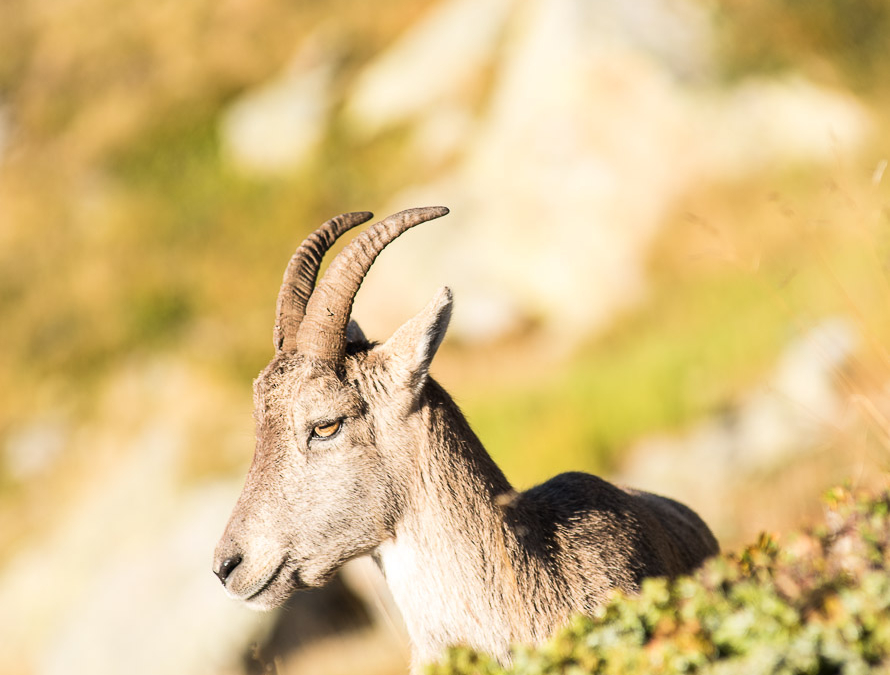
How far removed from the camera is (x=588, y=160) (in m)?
19.6

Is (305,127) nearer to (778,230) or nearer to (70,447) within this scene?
(70,447)

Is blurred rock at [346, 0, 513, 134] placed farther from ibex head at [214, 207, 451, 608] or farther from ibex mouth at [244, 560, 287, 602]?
ibex mouth at [244, 560, 287, 602]

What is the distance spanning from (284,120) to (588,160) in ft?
52.4

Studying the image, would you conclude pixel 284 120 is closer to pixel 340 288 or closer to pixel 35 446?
pixel 35 446

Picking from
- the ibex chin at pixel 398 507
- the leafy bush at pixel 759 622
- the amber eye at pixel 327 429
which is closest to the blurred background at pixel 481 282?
the ibex chin at pixel 398 507

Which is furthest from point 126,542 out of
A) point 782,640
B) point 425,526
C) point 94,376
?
point 782,640

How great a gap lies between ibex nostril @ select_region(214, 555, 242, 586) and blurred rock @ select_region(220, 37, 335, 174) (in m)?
27.0

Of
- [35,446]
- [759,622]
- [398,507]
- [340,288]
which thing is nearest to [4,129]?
[35,446]

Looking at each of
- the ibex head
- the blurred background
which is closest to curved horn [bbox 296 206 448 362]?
the ibex head

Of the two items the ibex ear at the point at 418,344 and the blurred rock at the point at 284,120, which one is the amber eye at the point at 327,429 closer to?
the ibex ear at the point at 418,344

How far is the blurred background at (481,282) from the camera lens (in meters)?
14.1

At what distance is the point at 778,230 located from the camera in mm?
18172

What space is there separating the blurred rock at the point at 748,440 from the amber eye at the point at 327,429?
30.2 feet

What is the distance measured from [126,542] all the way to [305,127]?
16.6 m
